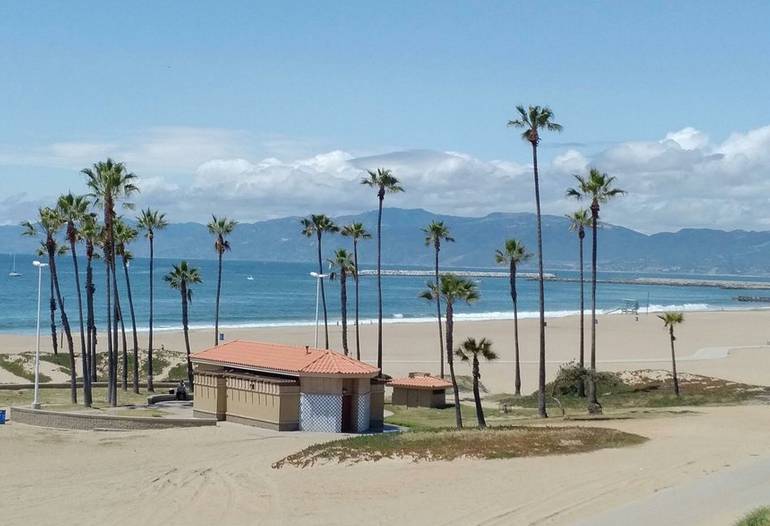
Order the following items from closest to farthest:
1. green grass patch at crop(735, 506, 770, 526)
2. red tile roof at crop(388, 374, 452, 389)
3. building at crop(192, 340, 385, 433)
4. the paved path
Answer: green grass patch at crop(735, 506, 770, 526) < the paved path < building at crop(192, 340, 385, 433) < red tile roof at crop(388, 374, 452, 389)

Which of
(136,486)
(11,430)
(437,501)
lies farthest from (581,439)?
(11,430)

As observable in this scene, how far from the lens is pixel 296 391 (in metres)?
35.8

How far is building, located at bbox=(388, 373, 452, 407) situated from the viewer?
4512cm

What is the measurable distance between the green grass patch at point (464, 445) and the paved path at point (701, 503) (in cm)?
476

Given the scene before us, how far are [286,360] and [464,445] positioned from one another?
38.3 ft

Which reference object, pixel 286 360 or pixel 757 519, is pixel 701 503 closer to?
pixel 757 519

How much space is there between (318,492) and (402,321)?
96758mm

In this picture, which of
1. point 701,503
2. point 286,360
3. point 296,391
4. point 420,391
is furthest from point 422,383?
point 701,503

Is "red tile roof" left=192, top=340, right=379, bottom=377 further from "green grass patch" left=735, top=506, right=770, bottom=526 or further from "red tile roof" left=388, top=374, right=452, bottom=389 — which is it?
"green grass patch" left=735, top=506, right=770, bottom=526

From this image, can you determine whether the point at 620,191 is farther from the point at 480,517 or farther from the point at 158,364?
the point at 158,364

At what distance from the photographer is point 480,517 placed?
768 inches

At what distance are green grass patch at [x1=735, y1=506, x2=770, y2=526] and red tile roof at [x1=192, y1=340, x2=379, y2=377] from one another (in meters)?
19.3

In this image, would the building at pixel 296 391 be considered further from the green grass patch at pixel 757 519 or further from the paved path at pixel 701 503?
the green grass patch at pixel 757 519

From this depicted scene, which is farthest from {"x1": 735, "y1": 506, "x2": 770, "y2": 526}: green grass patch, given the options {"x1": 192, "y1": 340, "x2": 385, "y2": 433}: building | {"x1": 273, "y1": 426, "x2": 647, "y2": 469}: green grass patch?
{"x1": 192, "y1": 340, "x2": 385, "y2": 433}: building
